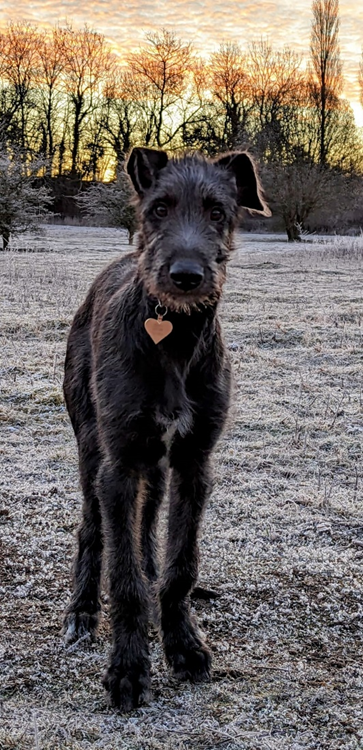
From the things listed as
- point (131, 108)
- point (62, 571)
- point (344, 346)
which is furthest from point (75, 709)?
point (131, 108)

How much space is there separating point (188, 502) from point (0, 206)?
19.6 meters

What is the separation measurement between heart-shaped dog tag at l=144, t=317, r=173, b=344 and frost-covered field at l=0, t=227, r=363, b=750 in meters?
0.67

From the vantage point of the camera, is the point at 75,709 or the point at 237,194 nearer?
the point at 75,709

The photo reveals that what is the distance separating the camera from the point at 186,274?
2.85 meters

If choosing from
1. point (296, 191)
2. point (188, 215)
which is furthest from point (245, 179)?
point (296, 191)

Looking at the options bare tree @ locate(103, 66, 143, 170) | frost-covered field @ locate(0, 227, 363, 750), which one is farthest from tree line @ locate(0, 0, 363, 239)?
frost-covered field @ locate(0, 227, 363, 750)

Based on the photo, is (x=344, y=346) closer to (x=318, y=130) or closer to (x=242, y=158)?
(x=242, y=158)

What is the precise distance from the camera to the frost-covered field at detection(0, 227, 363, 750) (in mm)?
2854

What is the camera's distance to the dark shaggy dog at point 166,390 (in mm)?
3031

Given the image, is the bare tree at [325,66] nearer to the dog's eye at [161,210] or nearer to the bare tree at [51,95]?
the bare tree at [51,95]

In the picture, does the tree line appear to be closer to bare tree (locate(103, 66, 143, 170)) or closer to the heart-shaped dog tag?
bare tree (locate(103, 66, 143, 170))

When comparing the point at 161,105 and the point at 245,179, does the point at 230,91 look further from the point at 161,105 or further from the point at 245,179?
the point at 245,179

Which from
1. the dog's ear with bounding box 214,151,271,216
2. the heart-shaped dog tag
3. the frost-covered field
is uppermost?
the dog's ear with bounding box 214,151,271,216

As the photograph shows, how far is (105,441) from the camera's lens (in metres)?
3.21
